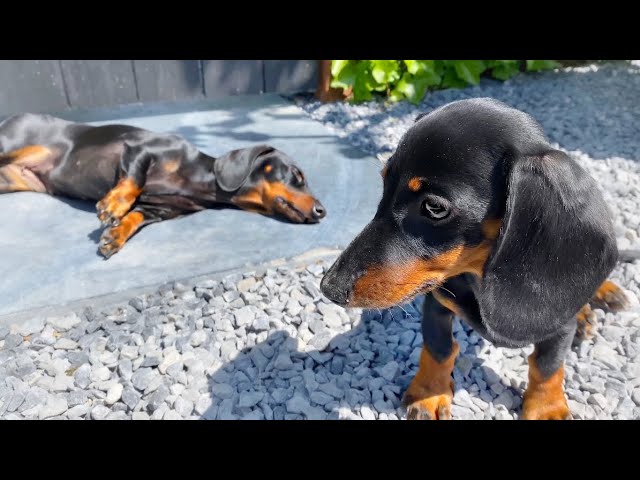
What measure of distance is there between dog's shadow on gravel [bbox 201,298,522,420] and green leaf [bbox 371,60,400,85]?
4.26 m

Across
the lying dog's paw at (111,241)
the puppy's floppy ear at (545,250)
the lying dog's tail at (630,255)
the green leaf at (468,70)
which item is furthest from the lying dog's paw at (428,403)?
the green leaf at (468,70)

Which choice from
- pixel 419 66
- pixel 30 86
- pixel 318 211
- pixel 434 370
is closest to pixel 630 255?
pixel 434 370

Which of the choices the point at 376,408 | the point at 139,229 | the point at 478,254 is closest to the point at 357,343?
the point at 376,408

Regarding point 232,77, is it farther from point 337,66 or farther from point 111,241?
point 111,241

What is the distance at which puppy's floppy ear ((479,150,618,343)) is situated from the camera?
176cm

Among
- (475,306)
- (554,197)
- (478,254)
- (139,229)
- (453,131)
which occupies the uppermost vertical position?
(453,131)

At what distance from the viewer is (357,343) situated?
2912mm

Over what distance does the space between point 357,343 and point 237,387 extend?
677mm

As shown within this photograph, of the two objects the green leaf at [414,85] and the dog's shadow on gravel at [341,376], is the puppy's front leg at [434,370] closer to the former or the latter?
the dog's shadow on gravel at [341,376]

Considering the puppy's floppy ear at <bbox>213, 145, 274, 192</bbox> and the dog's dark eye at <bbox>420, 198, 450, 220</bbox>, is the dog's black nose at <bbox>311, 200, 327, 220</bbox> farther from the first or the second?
the dog's dark eye at <bbox>420, 198, 450, 220</bbox>

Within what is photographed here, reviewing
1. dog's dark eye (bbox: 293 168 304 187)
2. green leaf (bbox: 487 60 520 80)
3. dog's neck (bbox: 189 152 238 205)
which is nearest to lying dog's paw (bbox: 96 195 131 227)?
dog's neck (bbox: 189 152 238 205)

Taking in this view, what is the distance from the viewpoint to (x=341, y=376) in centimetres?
271

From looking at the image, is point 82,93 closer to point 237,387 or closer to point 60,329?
point 60,329

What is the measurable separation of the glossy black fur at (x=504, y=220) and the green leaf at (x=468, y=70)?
531cm
